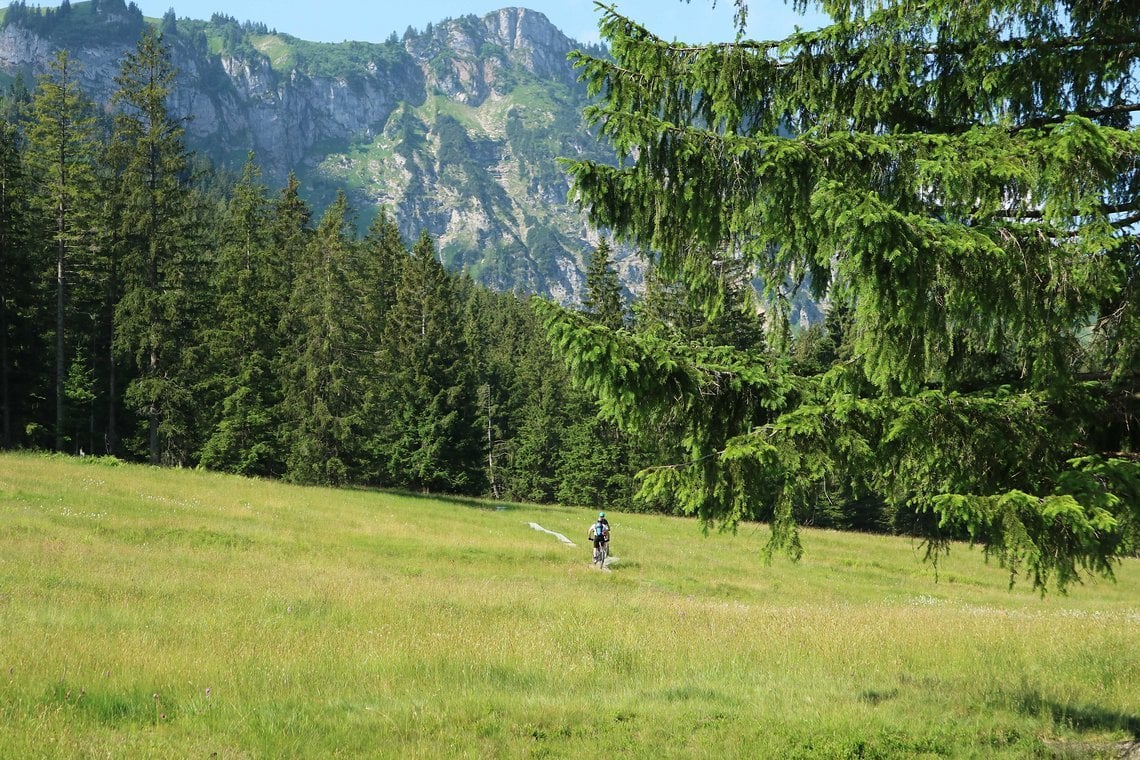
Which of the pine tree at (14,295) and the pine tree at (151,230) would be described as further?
the pine tree at (14,295)

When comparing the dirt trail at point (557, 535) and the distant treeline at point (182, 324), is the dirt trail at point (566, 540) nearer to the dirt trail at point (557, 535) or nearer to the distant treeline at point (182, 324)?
the dirt trail at point (557, 535)

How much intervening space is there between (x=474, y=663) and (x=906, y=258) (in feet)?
25.2

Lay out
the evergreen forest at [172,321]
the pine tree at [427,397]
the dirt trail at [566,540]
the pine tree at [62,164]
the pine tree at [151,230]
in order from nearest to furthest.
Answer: the dirt trail at [566,540], the pine tree at [62,164], the pine tree at [151,230], the evergreen forest at [172,321], the pine tree at [427,397]

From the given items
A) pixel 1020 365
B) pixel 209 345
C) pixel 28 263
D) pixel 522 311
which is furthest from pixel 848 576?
pixel 522 311

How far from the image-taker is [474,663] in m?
10.5

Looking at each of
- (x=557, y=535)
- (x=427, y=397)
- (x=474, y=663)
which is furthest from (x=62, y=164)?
(x=474, y=663)

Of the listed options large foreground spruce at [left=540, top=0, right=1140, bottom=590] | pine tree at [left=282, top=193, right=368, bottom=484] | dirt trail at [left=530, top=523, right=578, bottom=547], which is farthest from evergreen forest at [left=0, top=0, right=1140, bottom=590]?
pine tree at [left=282, top=193, right=368, bottom=484]

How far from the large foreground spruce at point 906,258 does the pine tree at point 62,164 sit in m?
42.2

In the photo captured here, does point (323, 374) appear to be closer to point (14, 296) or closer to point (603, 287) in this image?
point (14, 296)

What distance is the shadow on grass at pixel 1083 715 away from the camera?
8.34m

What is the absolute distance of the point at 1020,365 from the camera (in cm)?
703

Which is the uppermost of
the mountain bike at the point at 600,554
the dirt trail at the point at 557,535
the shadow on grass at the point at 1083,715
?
the shadow on grass at the point at 1083,715

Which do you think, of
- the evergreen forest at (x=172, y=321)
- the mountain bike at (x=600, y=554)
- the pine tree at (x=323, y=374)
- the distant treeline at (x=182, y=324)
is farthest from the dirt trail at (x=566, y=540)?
the evergreen forest at (x=172, y=321)

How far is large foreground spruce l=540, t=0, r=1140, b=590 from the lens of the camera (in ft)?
18.8
